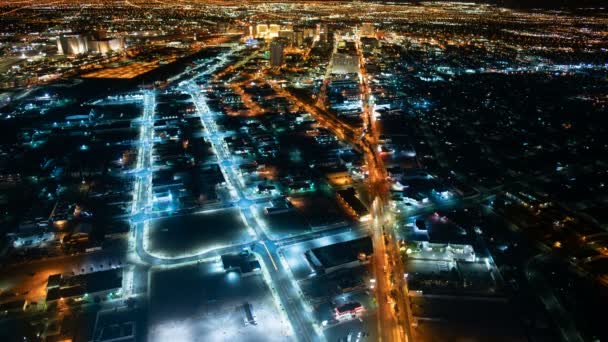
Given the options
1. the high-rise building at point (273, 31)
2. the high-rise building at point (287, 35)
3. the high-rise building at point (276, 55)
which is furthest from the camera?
the high-rise building at point (273, 31)

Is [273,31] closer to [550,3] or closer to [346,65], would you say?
[346,65]

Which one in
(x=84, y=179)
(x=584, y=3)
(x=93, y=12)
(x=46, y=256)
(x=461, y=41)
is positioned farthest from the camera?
(x=584, y=3)

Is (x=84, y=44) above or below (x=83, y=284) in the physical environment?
above

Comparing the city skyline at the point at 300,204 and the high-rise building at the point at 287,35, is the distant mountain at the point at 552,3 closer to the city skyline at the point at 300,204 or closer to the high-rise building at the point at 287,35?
the high-rise building at the point at 287,35

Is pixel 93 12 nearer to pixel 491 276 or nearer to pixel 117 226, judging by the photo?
pixel 117 226

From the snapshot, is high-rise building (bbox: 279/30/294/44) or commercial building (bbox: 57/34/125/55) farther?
high-rise building (bbox: 279/30/294/44)

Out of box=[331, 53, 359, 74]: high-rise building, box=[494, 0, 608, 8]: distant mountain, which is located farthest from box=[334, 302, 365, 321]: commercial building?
box=[494, 0, 608, 8]: distant mountain

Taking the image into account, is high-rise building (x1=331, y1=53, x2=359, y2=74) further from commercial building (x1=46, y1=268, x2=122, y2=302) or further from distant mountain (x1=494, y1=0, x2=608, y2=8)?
distant mountain (x1=494, y1=0, x2=608, y2=8)

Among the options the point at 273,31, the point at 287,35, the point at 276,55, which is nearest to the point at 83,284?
the point at 276,55

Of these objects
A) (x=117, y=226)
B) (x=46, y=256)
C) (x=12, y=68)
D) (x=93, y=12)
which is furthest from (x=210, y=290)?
(x=93, y=12)

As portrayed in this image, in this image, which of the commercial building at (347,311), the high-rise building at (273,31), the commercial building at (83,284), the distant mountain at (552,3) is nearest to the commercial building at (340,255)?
the commercial building at (347,311)

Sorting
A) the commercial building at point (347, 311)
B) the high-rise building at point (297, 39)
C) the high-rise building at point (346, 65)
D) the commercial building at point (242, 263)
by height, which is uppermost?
the high-rise building at point (297, 39)
